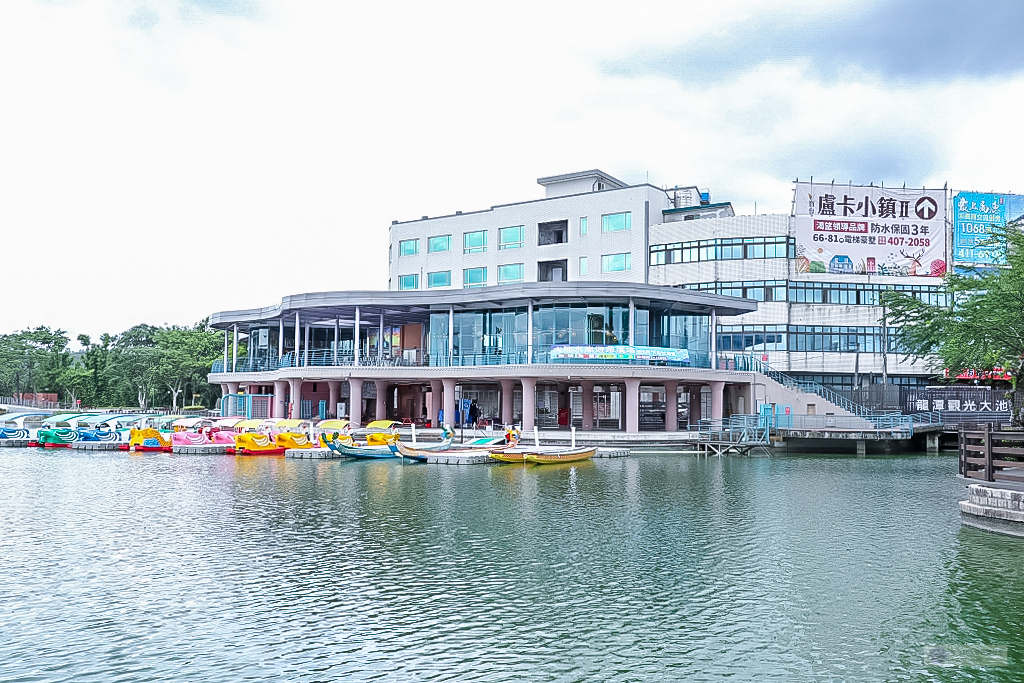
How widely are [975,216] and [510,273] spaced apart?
136 feet

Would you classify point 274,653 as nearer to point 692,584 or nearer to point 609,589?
point 609,589

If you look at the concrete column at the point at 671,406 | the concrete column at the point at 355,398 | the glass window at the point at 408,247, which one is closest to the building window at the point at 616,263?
the glass window at the point at 408,247

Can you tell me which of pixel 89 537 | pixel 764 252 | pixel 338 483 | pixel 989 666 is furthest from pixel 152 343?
pixel 989 666

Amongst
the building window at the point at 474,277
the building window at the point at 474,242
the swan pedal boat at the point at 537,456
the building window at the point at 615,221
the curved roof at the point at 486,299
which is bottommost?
the swan pedal boat at the point at 537,456

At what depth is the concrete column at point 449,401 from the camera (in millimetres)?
54969

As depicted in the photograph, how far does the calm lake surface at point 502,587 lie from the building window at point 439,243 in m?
52.9

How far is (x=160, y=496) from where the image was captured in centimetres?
2909

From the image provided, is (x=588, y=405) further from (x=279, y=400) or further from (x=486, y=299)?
(x=279, y=400)

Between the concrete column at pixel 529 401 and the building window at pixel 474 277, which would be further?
the building window at pixel 474 277

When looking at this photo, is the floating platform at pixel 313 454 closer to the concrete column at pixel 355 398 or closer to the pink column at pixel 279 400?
the concrete column at pixel 355 398

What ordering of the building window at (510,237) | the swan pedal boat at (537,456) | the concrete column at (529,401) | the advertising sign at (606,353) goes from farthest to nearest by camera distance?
the building window at (510,237) → the concrete column at (529,401) → the advertising sign at (606,353) → the swan pedal boat at (537,456)

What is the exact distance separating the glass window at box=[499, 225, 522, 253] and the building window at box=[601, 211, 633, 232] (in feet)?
25.3

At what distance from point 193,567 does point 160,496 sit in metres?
12.4

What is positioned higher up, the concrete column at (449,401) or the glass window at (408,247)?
the glass window at (408,247)
